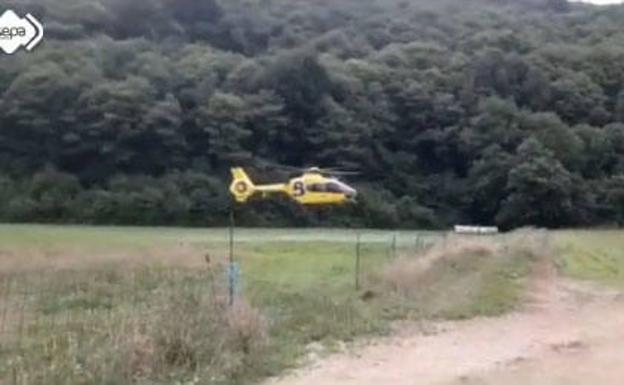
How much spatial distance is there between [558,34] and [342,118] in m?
20.6

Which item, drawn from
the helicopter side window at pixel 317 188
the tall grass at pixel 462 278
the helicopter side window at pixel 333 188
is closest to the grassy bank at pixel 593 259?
the tall grass at pixel 462 278

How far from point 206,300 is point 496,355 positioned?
3.78 metres

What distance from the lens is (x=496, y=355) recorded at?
13805mm

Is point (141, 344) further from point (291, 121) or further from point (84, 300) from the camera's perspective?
point (291, 121)

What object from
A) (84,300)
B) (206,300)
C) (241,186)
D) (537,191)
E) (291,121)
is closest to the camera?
(206,300)

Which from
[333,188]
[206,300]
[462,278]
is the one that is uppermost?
[333,188]

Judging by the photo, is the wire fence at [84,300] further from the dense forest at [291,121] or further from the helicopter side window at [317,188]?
the dense forest at [291,121]

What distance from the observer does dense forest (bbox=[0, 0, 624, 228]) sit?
1933 inches

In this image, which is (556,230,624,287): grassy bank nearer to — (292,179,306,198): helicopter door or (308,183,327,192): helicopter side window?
(308,183,327,192): helicopter side window

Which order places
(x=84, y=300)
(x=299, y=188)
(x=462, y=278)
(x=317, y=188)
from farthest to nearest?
(x=299, y=188), (x=317, y=188), (x=462, y=278), (x=84, y=300)

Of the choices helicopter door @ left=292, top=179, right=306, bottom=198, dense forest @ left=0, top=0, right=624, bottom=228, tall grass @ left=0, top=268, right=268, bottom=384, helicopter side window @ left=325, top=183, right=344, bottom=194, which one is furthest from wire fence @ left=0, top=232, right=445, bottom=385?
dense forest @ left=0, top=0, right=624, bottom=228

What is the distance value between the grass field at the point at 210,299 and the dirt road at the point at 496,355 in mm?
493

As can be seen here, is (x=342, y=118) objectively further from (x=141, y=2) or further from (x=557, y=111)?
(x=141, y=2)

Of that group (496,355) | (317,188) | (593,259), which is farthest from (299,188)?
(496,355)
